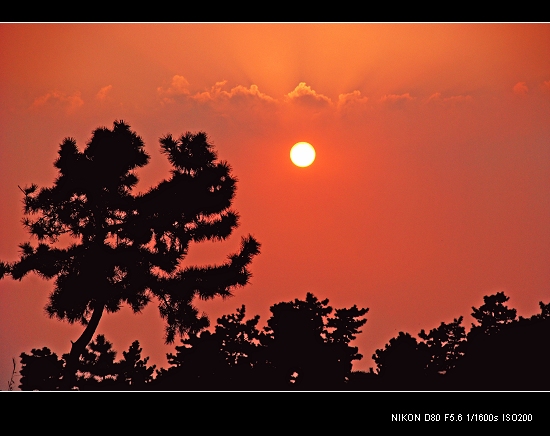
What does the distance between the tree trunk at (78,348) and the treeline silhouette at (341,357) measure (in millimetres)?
370

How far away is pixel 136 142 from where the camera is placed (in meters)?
14.7

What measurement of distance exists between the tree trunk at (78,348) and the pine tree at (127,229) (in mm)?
24

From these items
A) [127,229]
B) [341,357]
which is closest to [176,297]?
[127,229]

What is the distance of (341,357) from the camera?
1123 cm

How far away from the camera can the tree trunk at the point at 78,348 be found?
12938 mm

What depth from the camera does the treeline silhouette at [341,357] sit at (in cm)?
1016

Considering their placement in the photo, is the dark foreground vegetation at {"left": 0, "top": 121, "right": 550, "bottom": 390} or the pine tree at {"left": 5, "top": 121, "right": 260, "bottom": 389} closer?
the dark foreground vegetation at {"left": 0, "top": 121, "right": 550, "bottom": 390}

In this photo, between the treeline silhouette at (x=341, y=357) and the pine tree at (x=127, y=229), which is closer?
the treeline silhouette at (x=341, y=357)

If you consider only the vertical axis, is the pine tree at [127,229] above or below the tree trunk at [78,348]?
above

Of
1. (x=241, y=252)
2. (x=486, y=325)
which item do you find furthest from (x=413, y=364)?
(x=241, y=252)

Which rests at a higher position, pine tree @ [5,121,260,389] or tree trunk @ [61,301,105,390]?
pine tree @ [5,121,260,389]

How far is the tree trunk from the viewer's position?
12.9m

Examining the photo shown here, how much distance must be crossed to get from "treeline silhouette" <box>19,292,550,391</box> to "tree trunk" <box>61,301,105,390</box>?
1.21ft
